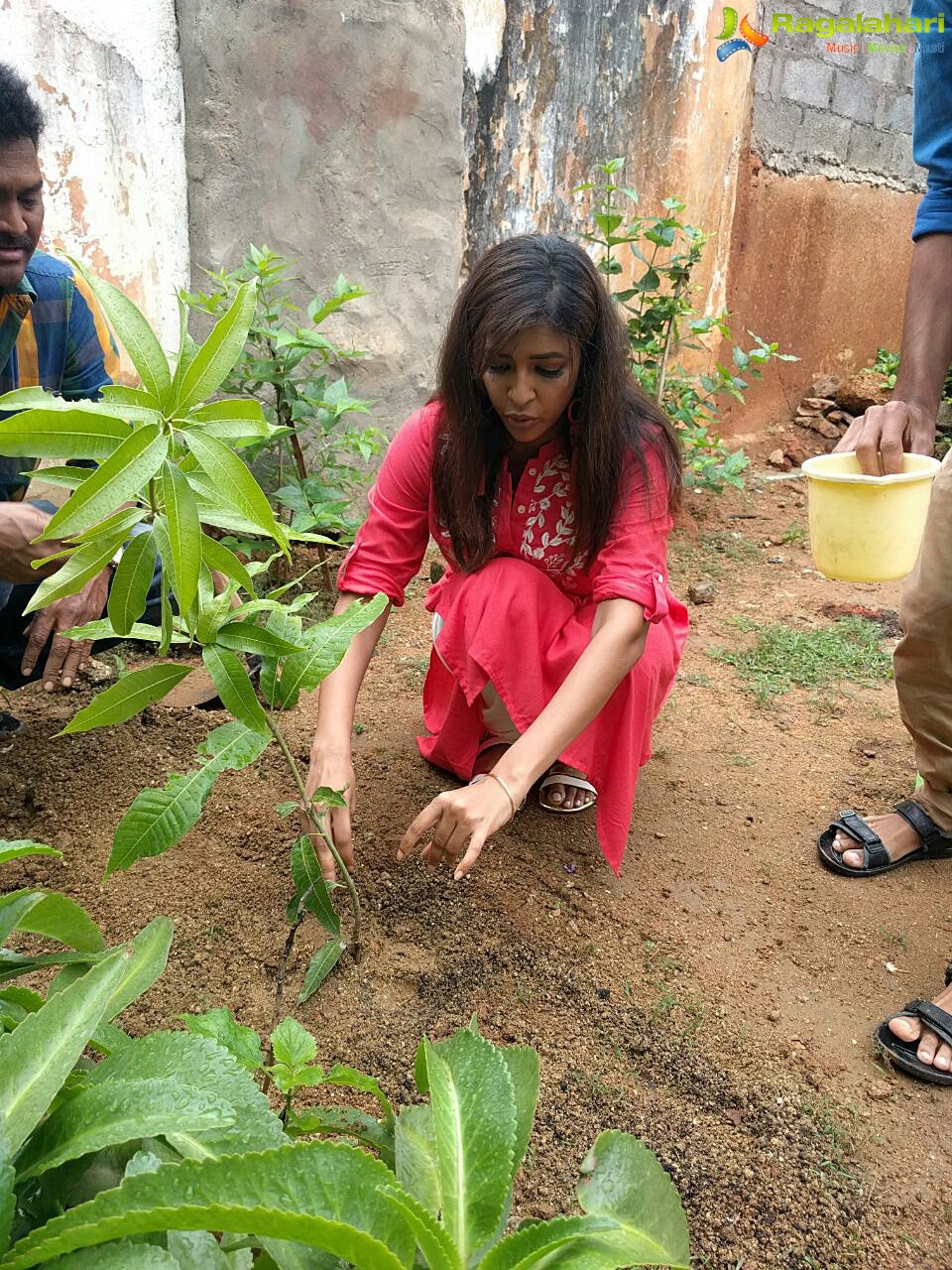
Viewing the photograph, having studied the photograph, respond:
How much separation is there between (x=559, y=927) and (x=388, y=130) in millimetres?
2638

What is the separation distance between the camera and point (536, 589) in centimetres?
204

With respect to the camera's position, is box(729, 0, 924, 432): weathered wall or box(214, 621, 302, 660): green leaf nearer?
box(214, 621, 302, 660): green leaf

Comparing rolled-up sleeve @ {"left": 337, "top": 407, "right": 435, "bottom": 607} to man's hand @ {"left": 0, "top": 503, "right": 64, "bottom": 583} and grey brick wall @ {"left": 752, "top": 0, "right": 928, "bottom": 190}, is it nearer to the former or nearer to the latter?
man's hand @ {"left": 0, "top": 503, "right": 64, "bottom": 583}

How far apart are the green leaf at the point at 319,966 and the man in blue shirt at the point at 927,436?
0.92 meters


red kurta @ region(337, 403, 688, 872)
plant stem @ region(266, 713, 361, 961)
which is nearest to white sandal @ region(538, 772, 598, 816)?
red kurta @ region(337, 403, 688, 872)

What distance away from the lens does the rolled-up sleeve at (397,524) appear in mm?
1876

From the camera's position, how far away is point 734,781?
244cm

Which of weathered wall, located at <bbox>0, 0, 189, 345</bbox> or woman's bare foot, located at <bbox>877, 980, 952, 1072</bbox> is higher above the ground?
weathered wall, located at <bbox>0, 0, 189, 345</bbox>

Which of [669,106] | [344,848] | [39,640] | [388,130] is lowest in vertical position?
[344,848]

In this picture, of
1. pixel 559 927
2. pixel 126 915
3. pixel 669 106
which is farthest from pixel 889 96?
pixel 126 915

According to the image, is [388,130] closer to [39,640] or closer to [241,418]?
[39,640]

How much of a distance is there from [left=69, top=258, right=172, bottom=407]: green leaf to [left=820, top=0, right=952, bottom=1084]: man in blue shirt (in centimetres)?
137

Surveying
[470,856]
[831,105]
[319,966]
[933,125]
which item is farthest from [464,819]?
[831,105]

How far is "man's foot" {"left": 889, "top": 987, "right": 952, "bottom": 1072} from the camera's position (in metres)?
1.59
